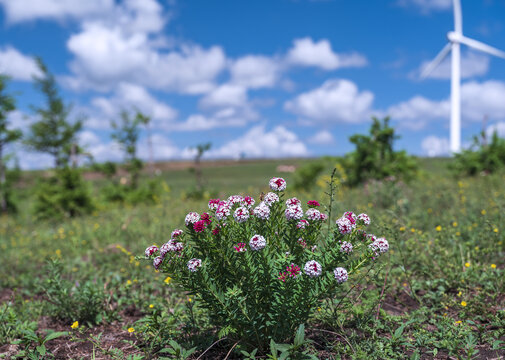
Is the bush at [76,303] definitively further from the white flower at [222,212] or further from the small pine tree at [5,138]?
the small pine tree at [5,138]

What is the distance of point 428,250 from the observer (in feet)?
14.8

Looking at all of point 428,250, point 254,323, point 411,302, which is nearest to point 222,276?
point 254,323

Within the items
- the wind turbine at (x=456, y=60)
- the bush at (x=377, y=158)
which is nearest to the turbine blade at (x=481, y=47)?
the wind turbine at (x=456, y=60)

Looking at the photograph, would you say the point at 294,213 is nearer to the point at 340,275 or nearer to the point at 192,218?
the point at 340,275

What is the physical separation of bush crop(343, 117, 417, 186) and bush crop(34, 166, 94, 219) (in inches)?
356

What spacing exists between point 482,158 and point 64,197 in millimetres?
14383

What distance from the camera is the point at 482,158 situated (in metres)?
13.0

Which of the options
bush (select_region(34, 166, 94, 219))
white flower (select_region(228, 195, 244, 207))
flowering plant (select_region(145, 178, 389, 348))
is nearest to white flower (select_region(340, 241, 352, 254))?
flowering plant (select_region(145, 178, 389, 348))

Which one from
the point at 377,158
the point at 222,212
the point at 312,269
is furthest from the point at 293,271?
the point at 377,158

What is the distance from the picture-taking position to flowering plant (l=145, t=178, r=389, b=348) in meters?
2.49

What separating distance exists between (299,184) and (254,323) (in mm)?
13012

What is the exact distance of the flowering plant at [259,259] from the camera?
8.16 feet

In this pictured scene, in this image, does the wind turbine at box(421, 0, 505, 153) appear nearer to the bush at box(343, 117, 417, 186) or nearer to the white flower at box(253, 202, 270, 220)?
the bush at box(343, 117, 417, 186)

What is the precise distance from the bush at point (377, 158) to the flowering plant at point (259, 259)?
872 centimetres
